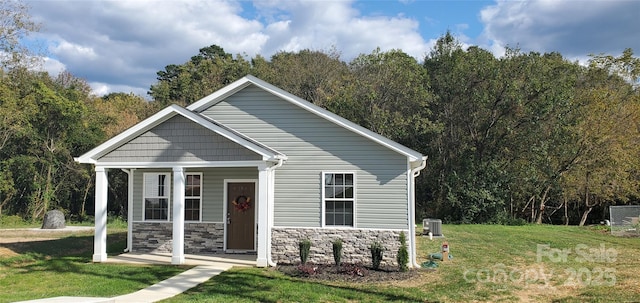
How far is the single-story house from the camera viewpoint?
1134 centimetres

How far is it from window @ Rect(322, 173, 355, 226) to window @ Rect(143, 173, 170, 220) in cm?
472

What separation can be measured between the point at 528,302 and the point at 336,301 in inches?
132

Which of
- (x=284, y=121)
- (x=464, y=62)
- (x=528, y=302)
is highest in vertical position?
(x=464, y=62)

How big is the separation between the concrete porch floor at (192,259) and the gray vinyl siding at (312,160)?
1342mm

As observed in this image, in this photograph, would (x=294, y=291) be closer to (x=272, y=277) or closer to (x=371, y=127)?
(x=272, y=277)

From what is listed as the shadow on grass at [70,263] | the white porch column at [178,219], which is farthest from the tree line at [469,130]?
the white porch column at [178,219]

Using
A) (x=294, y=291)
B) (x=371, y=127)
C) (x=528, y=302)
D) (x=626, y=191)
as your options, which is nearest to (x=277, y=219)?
(x=294, y=291)

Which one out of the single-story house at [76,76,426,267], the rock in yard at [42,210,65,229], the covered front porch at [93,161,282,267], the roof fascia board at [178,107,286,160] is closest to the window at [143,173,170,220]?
the covered front porch at [93,161,282,267]

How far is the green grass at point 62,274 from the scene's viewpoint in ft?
28.6

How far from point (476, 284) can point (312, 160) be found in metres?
4.96

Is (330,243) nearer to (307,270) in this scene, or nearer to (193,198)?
(307,270)

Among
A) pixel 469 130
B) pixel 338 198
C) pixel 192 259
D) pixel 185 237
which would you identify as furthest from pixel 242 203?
pixel 469 130

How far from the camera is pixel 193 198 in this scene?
1320cm

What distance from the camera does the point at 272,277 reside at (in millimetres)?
10047
